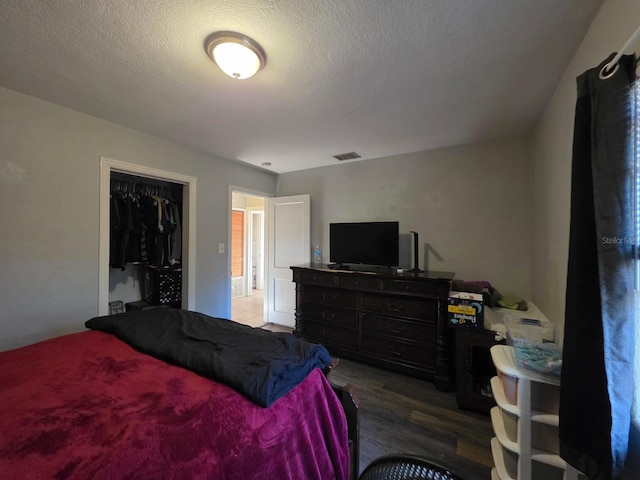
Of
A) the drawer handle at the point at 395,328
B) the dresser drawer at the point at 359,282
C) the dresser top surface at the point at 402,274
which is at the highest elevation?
the dresser top surface at the point at 402,274

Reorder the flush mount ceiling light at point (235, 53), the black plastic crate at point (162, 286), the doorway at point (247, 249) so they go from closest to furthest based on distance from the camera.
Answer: the flush mount ceiling light at point (235, 53) < the black plastic crate at point (162, 286) < the doorway at point (247, 249)

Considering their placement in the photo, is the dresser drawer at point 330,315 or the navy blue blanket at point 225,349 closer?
the navy blue blanket at point 225,349

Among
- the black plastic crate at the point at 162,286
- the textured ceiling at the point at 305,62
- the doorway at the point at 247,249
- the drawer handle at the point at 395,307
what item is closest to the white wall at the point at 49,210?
the textured ceiling at the point at 305,62

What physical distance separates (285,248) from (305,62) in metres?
2.73

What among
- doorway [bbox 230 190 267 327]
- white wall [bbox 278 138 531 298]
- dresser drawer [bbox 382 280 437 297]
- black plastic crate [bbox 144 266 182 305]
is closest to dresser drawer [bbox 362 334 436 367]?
dresser drawer [bbox 382 280 437 297]

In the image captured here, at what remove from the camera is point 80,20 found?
1.23 metres

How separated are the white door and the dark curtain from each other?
2.96m

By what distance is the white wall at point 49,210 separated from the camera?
183 centimetres

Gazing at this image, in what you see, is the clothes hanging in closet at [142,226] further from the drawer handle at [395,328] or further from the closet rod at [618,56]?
the closet rod at [618,56]

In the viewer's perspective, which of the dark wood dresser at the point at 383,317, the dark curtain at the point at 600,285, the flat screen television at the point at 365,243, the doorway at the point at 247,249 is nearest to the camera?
the dark curtain at the point at 600,285

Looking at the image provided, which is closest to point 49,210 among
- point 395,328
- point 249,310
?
point 395,328

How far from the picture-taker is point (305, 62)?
1.53 m

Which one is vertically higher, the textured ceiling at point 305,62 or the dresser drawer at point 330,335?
the textured ceiling at point 305,62

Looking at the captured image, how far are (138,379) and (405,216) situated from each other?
9.53 feet
